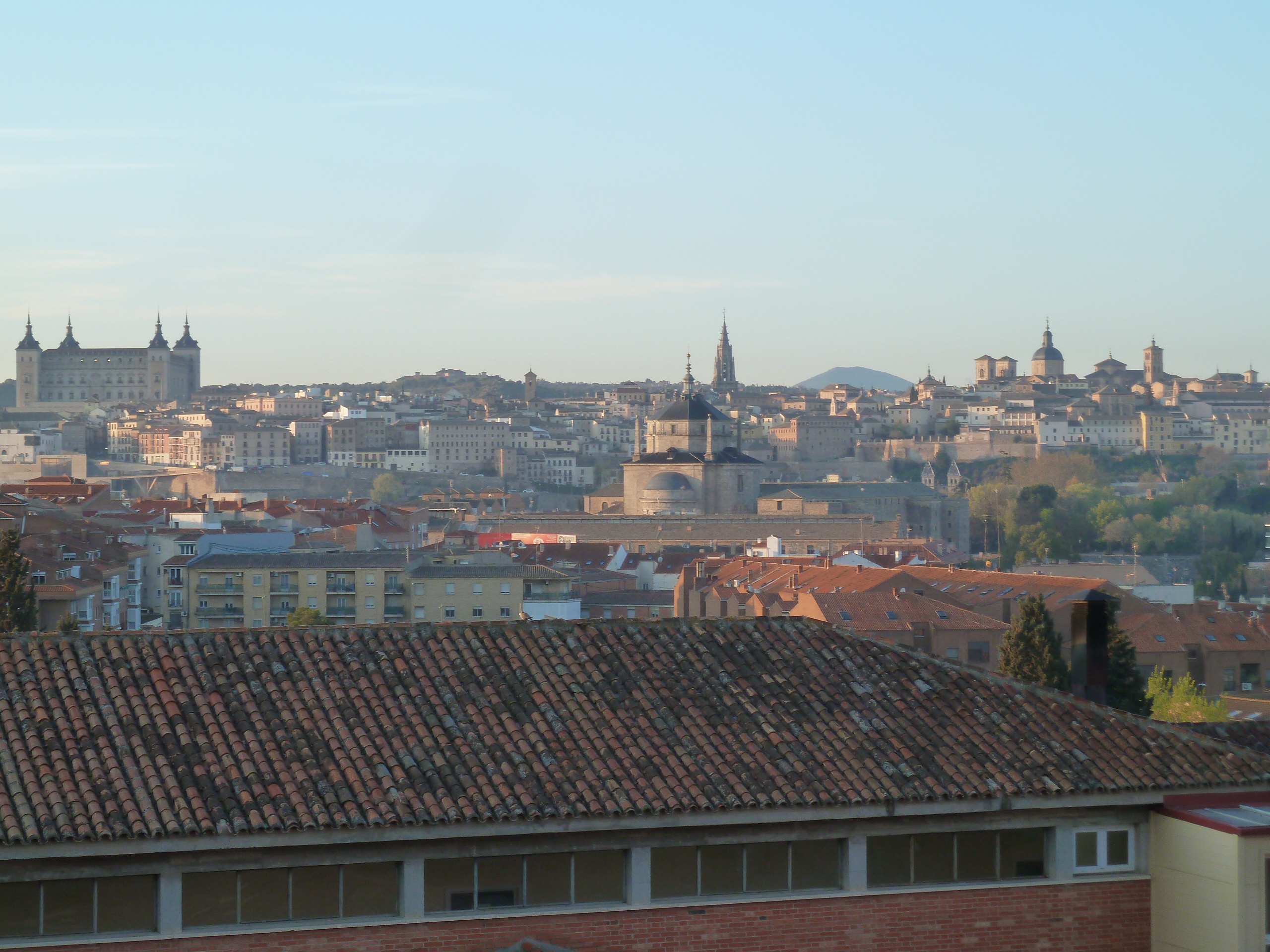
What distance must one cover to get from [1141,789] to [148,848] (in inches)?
142

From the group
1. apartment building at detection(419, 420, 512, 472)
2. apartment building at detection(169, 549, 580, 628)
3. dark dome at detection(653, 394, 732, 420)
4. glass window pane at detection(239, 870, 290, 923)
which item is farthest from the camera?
apartment building at detection(419, 420, 512, 472)

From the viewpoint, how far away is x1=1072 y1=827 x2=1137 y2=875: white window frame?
748cm

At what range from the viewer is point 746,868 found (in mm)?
7172

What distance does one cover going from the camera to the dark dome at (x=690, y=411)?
71.1 metres

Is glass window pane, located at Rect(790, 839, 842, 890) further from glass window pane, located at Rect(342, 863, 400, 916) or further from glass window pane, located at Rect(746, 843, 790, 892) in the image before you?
glass window pane, located at Rect(342, 863, 400, 916)

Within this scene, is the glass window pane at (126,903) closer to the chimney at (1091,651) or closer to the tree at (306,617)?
the chimney at (1091,651)

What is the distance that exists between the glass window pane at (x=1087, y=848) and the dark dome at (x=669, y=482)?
5943 cm

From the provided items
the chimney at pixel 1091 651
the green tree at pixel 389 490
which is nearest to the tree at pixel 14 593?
the chimney at pixel 1091 651

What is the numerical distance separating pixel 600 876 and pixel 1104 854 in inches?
77.3

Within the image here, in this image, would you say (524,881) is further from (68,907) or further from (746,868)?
(68,907)

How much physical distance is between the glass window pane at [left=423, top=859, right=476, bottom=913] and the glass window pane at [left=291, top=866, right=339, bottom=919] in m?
0.31

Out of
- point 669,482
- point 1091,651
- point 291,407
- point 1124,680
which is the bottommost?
point 1124,680

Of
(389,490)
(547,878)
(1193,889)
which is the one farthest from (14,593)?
(389,490)

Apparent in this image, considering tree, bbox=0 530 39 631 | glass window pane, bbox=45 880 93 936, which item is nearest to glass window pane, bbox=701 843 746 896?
glass window pane, bbox=45 880 93 936
